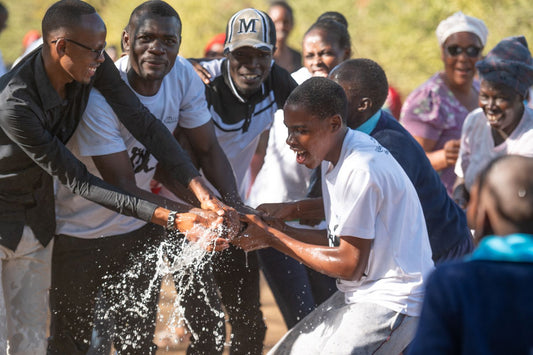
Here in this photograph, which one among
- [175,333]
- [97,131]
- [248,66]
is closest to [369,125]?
[248,66]

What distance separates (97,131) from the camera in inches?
161

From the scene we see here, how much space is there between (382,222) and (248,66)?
173 centimetres

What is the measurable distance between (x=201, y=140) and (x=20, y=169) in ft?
3.68

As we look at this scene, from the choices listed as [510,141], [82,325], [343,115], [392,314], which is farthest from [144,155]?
[510,141]

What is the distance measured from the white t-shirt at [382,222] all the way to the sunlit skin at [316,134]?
59mm

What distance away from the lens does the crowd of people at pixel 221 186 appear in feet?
11.0

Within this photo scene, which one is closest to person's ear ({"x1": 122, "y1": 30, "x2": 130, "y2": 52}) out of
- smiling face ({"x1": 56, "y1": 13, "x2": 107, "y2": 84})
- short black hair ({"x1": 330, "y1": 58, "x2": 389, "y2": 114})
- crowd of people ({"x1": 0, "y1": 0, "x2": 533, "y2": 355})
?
crowd of people ({"x1": 0, "y1": 0, "x2": 533, "y2": 355})

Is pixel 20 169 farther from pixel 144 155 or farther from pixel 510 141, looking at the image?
pixel 510 141

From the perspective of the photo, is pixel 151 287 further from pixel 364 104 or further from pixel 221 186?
pixel 364 104

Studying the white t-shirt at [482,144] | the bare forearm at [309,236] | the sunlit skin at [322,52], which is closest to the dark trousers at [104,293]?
the bare forearm at [309,236]

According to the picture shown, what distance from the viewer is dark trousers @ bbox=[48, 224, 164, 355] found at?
A: 436 cm

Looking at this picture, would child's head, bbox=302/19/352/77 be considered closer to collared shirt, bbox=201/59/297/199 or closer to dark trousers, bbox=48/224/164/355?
collared shirt, bbox=201/59/297/199

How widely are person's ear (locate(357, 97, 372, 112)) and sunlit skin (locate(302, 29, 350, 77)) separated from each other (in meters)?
1.33

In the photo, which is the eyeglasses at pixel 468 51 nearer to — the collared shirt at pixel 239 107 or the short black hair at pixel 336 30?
the short black hair at pixel 336 30
